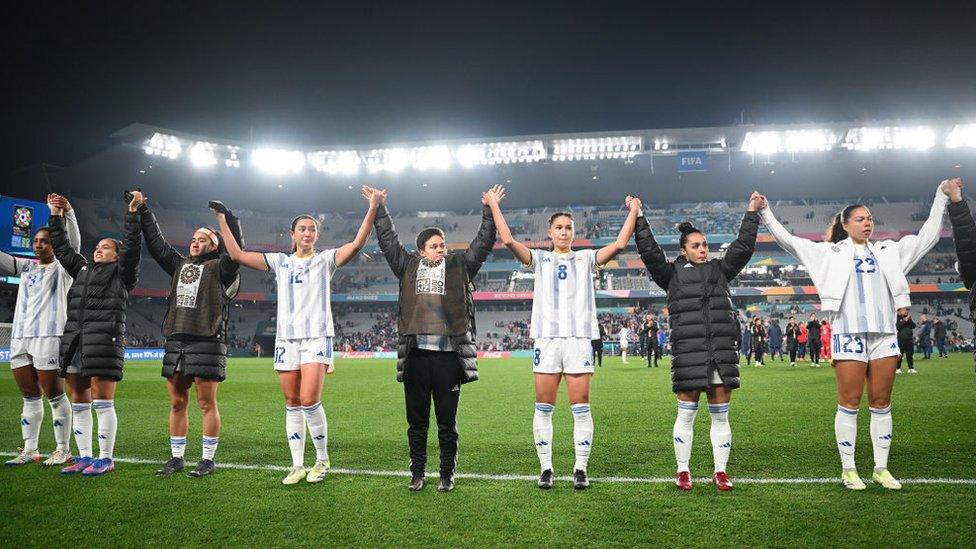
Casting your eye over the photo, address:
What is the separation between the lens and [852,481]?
205 inches

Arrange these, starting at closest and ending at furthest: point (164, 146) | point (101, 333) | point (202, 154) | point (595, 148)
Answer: point (101, 333) < point (595, 148) < point (164, 146) < point (202, 154)

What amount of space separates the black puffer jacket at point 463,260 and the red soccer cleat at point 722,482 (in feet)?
7.41

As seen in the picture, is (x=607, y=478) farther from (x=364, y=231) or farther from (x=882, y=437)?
(x=364, y=231)

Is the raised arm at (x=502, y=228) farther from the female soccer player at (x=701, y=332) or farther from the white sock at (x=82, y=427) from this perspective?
the white sock at (x=82, y=427)

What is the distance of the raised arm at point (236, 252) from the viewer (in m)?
6.10

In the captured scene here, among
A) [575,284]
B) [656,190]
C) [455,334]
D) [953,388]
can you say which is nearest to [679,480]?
[575,284]

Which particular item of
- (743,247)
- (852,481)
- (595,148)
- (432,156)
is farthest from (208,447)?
A: (432,156)

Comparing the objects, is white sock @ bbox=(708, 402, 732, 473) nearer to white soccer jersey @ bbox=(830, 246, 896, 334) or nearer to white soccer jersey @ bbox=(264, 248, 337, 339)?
white soccer jersey @ bbox=(830, 246, 896, 334)

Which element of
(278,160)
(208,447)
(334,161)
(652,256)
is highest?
(278,160)

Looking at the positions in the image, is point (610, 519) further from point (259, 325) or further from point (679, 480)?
point (259, 325)

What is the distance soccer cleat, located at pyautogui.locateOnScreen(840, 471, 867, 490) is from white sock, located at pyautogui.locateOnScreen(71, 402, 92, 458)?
726 cm

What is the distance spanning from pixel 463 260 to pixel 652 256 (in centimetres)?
175

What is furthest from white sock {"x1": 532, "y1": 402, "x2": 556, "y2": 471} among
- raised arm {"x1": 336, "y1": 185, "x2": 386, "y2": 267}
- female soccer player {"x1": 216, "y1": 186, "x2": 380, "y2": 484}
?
raised arm {"x1": 336, "y1": 185, "x2": 386, "y2": 267}

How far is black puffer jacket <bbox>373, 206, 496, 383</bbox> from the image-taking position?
5.57m
